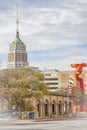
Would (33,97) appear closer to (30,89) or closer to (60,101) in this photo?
(30,89)

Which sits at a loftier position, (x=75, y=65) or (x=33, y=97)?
(x=75, y=65)

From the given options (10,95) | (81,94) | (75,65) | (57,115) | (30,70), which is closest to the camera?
(10,95)

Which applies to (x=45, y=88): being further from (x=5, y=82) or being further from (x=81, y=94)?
(x=81, y=94)

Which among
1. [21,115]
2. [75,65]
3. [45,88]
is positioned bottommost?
[21,115]

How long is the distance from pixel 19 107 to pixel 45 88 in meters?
7.29

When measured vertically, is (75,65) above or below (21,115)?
above

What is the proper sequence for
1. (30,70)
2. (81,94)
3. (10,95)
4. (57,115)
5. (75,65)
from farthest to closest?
(75,65), (81,94), (57,115), (30,70), (10,95)

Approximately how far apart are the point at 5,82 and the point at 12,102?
461 centimetres

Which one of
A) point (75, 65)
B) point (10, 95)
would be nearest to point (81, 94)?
point (75, 65)

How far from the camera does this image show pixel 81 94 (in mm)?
149125

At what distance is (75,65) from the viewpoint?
167m

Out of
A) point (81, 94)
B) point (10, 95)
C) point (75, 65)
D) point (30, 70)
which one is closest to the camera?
point (10, 95)

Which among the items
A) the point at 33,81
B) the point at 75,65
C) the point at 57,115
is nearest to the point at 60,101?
the point at 57,115

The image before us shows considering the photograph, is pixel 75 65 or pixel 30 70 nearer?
pixel 30 70
